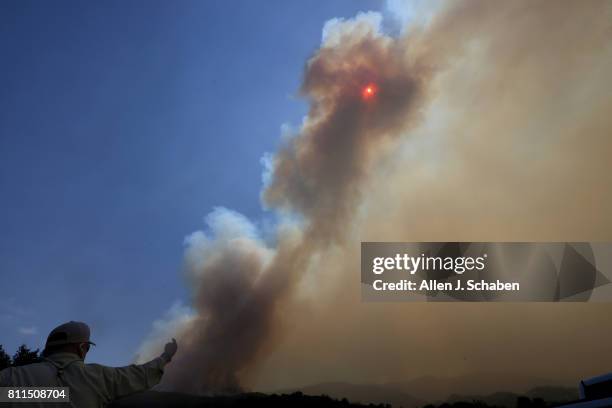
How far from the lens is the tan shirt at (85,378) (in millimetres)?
6199

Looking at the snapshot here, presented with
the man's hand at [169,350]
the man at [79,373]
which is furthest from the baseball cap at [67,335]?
the man's hand at [169,350]

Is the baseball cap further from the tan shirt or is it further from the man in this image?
the tan shirt

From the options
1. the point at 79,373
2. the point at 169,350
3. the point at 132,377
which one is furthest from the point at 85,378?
the point at 169,350

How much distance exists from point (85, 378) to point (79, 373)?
100 mm

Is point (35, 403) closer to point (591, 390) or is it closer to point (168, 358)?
point (168, 358)

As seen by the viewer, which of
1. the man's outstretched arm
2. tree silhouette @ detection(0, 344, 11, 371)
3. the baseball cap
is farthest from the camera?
tree silhouette @ detection(0, 344, 11, 371)

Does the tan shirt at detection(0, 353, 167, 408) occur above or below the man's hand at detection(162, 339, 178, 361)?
below

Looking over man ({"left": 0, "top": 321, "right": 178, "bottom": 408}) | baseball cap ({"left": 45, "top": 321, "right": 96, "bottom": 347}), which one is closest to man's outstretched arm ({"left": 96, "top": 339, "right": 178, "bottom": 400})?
man ({"left": 0, "top": 321, "right": 178, "bottom": 408})

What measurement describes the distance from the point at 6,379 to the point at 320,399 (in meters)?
112

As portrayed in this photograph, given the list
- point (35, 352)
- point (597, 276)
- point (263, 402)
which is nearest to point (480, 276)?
point (597, 276)

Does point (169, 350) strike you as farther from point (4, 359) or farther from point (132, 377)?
point (4, 359)

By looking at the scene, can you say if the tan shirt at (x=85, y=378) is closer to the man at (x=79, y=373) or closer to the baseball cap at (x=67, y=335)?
the man at (x=79, y=373)

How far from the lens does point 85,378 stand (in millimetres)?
6348

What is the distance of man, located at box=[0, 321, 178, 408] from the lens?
622 centimetres
